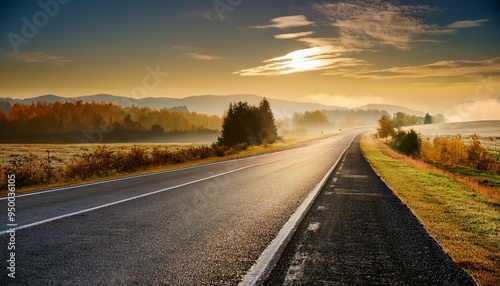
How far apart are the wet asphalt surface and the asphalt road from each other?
0.59 meters

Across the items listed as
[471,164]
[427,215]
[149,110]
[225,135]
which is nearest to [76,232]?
[427,215]

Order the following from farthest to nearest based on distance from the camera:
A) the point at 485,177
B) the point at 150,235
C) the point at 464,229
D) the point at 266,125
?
the point at 266,125 → the point at 485,177 → the point at 464,229 → the point at 150,235

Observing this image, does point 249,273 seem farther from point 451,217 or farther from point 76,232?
point 451,217

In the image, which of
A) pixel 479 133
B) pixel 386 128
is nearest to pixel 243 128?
pixel 386 128

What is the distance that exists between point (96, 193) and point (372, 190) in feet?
28.6

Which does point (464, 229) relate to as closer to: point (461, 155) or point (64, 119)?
point (461, 155)

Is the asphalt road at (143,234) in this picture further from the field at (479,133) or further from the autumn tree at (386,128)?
the autumn tree at (386,128)

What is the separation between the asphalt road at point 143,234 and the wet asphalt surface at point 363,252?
1.92 ft

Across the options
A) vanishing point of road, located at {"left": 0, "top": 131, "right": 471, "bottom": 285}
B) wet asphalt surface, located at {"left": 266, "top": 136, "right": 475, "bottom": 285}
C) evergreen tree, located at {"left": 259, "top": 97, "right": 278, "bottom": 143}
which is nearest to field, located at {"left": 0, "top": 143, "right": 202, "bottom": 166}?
evergreen tree, located at {"left": 259, "top": 97, "right": 278, "bottom": 143}

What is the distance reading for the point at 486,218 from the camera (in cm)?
777

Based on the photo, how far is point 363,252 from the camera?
15.4 ft

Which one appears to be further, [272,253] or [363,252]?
[363,252]

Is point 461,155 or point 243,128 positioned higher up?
point 243,128

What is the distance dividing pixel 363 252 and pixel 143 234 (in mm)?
3498
